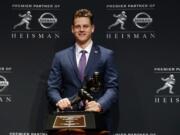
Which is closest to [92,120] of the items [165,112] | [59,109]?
[59,109]

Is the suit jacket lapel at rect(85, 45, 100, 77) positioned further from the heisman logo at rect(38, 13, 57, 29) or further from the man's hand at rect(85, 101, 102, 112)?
the heisman logo at rect(38, 13, 57, 29)

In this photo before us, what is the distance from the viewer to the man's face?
3.72 m

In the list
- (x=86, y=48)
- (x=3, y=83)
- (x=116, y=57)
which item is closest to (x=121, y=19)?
(x=116, y=57)

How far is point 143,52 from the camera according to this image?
163 inches

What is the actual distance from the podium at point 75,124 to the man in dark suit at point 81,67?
0.38 m

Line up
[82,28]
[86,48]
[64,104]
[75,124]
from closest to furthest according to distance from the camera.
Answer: [75,124] < [64,104] < [82,28] < [86,48]

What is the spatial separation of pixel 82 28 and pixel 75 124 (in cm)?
87

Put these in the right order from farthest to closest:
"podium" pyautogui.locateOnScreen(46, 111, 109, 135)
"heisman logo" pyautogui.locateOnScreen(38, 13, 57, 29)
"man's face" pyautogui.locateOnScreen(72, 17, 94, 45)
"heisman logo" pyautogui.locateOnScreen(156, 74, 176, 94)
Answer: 1. "heisman logo" pyautogui.locateOnScreen(38, 13, 57, 29)
2. "heisman logo" pyautogui.locateOnScreen(156, 74, 176, 94)
3. "man's face" pyautogui.locateOnScreen(72, 17, 94, 45)
4. "podium" pyautogui.locateOnScreen(46, 111, 109, 135)

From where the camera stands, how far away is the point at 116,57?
13.6 feet

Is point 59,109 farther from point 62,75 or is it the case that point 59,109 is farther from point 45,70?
point 45,70

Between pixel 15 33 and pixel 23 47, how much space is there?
5.7 inches

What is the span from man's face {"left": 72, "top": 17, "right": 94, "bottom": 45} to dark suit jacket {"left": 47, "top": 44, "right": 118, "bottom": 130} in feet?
0.40

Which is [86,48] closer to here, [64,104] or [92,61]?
[92,61]

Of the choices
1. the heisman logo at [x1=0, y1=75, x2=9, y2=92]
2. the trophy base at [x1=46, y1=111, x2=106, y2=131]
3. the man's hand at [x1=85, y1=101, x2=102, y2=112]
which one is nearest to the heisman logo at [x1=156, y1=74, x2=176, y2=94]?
the man's hand at [x1=85, y1=101, x2=102, y2=112]
